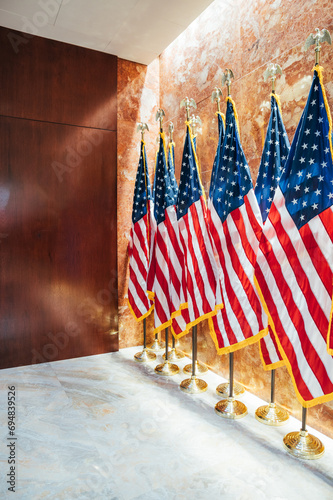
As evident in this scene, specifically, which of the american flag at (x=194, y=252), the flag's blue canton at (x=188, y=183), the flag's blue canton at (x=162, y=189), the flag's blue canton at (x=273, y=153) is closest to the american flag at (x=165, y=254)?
the flag's blue canton at (x=162, y=189)

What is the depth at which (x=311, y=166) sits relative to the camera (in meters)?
1.84

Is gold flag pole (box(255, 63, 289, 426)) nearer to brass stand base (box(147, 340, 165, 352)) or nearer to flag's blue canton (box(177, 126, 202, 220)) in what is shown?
flag's blue canton (box(177, 126, 202, 220))

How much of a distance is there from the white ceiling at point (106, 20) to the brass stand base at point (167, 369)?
3.19 m

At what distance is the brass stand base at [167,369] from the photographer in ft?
10.4

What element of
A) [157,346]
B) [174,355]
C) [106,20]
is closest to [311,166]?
[174,355]

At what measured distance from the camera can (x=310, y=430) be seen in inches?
89.7

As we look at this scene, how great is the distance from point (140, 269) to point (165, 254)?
1.71ft

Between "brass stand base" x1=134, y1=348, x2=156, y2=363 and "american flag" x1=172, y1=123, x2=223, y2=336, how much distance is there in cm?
78

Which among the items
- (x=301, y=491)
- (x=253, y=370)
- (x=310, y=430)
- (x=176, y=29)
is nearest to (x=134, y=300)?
(x=253, y=370)

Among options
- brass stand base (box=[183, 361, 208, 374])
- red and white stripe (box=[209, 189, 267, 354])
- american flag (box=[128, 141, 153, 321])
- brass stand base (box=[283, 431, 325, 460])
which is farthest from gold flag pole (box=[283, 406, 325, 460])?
american flag (box=[128, 141, 153, 321])

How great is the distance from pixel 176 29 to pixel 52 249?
2.48 m

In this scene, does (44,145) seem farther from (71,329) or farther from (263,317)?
(263,317)

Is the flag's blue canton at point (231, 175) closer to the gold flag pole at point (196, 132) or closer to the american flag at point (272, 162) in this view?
the american flag at point (272, 162)

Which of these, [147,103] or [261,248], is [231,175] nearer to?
[261,248]
